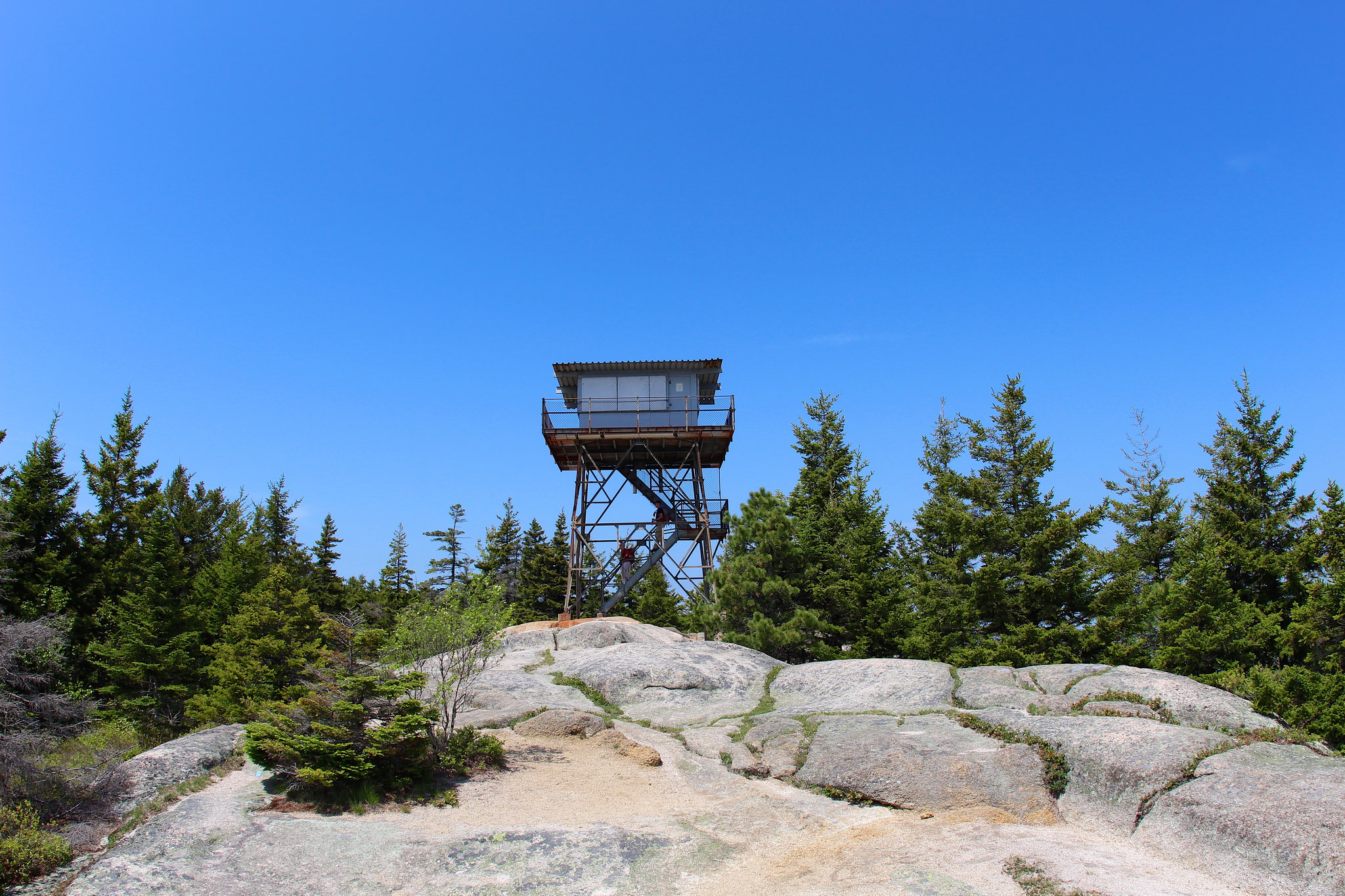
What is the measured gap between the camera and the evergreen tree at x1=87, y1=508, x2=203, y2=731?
3186 cm

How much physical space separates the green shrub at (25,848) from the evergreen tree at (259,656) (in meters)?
15.1

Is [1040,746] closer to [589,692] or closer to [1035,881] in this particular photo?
[1035,881]

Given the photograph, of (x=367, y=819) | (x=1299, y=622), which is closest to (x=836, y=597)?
(x=1299, y=622)

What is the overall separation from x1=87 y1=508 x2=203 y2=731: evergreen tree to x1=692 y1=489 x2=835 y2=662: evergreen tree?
74.9ft

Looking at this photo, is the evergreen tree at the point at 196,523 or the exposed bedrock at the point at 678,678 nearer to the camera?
the exposed bedrock at the point at 678,678

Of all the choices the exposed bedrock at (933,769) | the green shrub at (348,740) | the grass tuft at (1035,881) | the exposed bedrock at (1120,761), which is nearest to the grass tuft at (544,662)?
the green shrub at (348,740)

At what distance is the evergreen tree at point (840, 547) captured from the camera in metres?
27.7

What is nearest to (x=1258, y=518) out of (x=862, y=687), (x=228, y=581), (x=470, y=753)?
(x=862, y=687)

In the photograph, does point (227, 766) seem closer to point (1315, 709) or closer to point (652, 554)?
point (652, 554)

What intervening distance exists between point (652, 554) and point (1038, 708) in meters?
20.5

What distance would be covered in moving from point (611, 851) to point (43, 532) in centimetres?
3733

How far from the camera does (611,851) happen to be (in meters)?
10.4

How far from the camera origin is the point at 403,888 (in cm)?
944

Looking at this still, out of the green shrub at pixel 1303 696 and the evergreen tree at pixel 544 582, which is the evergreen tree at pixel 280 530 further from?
the green shrub at pixel 1303 696
